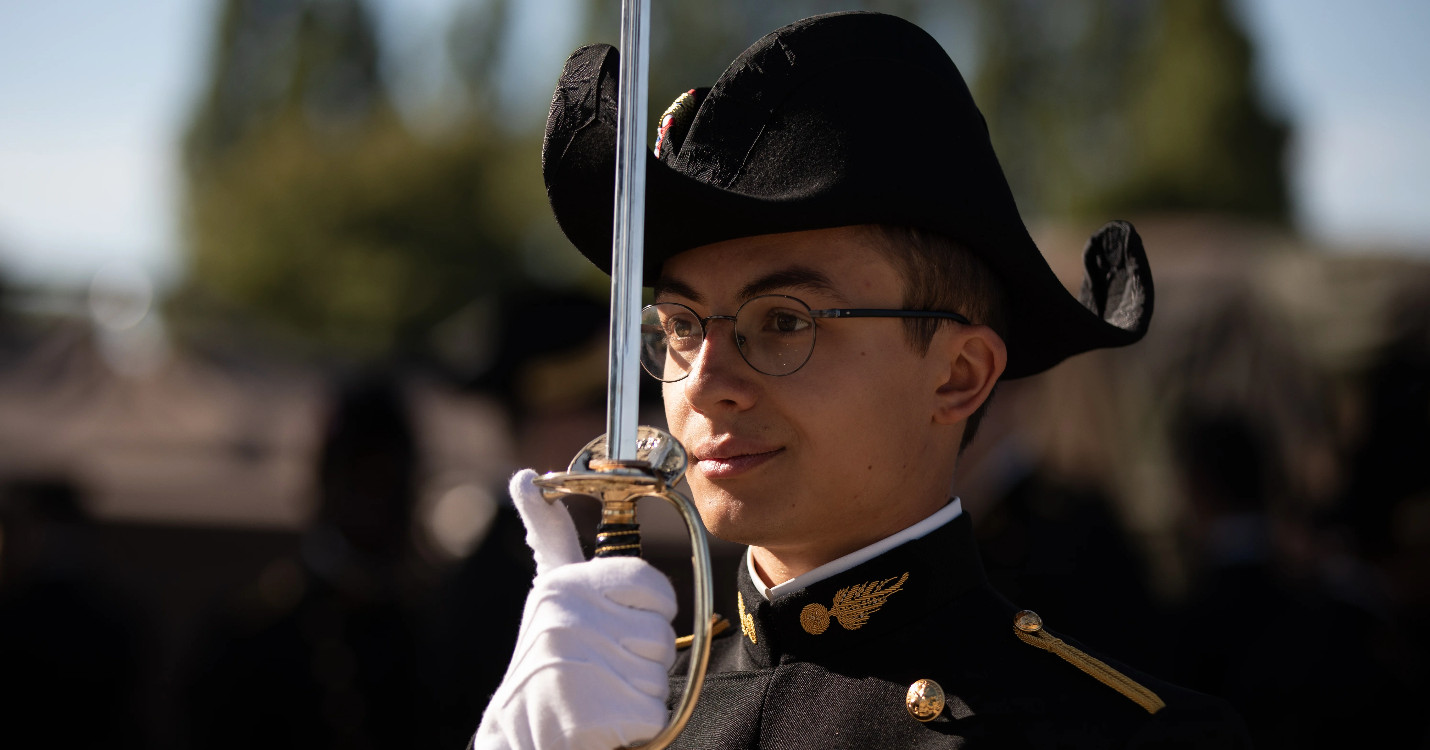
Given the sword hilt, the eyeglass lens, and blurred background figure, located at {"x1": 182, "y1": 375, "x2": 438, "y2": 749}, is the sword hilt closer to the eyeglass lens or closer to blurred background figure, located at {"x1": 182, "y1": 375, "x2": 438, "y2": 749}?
the eyeglass lens

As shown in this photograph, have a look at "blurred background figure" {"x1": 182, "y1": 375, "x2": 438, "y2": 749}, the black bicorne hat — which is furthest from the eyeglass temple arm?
"blurred background figure" {"x1": 182, "y1": 375, "x2": 438, "y2": 749}

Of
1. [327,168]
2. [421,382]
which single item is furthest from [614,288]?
[327,168]

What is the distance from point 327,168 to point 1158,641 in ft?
119

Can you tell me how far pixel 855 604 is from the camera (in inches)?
90.5

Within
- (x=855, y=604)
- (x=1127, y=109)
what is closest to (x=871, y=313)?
(x=855, y=604)

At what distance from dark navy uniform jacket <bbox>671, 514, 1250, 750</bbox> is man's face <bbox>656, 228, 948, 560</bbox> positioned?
16 centimetres

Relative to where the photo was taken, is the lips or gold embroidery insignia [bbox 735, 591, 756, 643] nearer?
the lips

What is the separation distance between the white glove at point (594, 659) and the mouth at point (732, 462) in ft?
1.12

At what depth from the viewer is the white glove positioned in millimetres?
1813

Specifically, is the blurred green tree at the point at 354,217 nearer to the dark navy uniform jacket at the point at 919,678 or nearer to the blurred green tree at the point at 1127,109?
the blurred green tree at the point at 1127,109

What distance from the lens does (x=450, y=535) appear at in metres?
12.5

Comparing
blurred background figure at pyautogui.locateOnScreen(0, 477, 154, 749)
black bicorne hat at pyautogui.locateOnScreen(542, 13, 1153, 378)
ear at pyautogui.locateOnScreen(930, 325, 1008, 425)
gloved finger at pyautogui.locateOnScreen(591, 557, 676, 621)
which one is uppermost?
black bicorne hat at pyautogui.locateOnScreen(542, 13, 1153, 378)

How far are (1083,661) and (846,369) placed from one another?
61 cm

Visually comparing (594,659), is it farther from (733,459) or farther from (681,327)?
(681,327)
